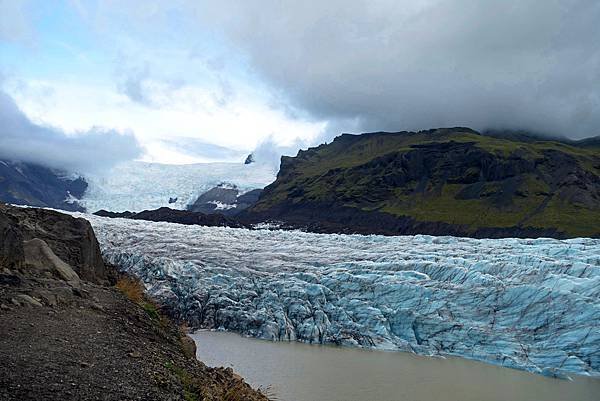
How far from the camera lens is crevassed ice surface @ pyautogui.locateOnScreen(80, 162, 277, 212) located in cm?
14262

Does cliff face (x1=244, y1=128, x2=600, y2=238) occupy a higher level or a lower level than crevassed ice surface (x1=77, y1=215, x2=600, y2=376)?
higher

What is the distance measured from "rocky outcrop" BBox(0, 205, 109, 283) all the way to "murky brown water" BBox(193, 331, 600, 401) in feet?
19.8

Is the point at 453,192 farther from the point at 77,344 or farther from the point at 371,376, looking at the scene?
the point at 77,344

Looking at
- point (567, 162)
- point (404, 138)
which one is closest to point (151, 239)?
point (567, 162)

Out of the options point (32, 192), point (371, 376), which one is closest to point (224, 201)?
point (32, 192)

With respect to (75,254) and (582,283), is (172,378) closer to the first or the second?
(75,254)

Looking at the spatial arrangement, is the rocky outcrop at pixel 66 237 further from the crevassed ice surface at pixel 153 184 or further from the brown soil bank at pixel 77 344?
the crevassed ice surface at pixel 153 184

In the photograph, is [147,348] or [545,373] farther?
[545,373]

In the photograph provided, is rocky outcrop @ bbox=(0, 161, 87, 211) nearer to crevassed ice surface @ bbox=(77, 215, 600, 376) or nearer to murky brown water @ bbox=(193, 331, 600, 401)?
crevassed ice surface @ bbox=(77, 215, 600, 376)

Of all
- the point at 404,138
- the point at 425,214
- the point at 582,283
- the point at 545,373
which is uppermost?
the point at 404,138

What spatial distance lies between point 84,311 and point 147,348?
1338 millimetres

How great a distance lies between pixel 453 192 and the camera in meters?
109

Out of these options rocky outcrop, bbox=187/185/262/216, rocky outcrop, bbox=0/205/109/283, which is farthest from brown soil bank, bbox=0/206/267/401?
rocky outcrop, bbox=187/185/262/216

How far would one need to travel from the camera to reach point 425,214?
10094 centimetres
